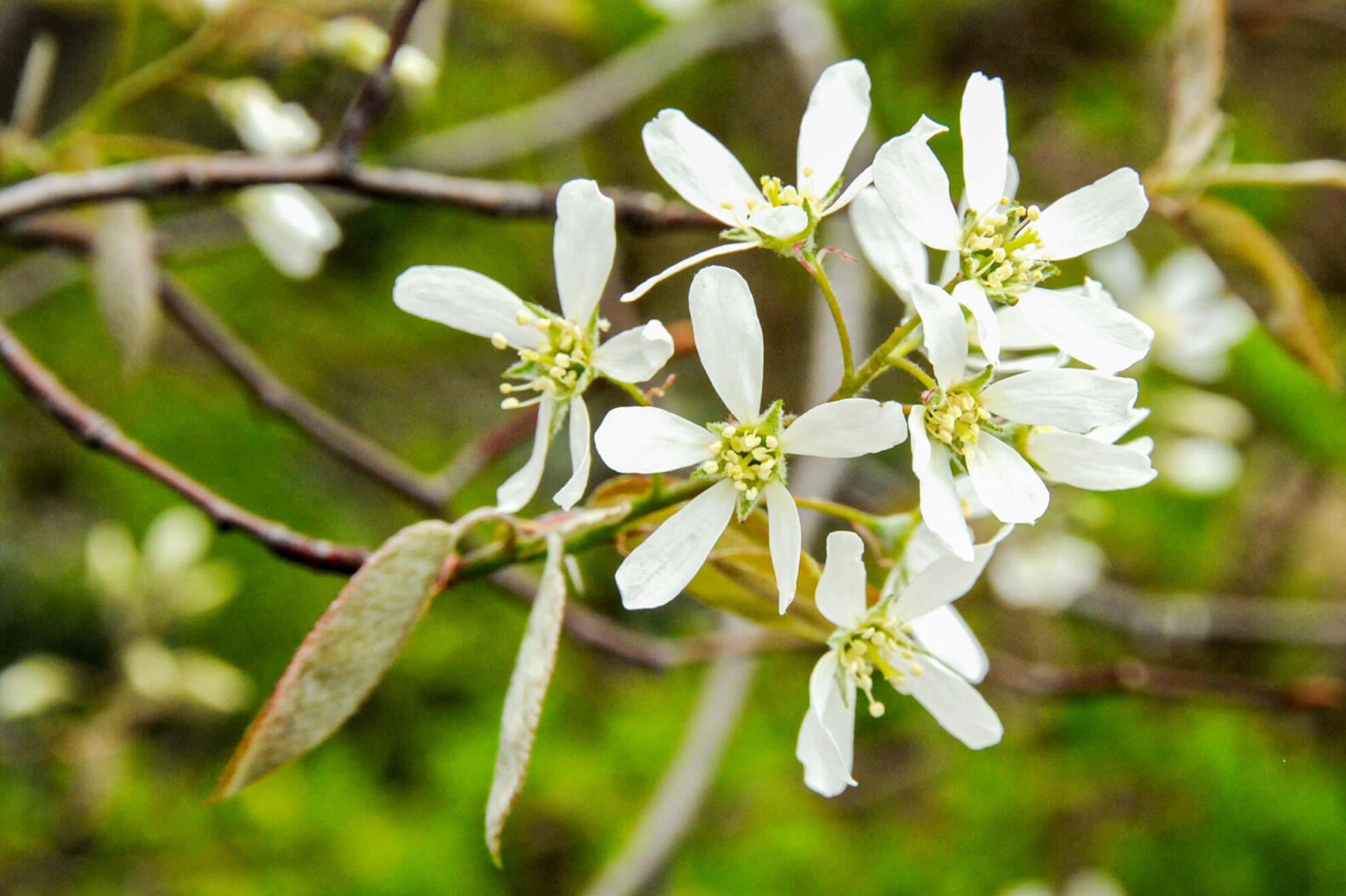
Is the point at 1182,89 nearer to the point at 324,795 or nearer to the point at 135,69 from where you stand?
the point at 324,795

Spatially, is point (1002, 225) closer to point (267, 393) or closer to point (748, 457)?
point (748, 457)

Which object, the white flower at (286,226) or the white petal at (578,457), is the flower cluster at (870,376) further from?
the white flower at (286,226)

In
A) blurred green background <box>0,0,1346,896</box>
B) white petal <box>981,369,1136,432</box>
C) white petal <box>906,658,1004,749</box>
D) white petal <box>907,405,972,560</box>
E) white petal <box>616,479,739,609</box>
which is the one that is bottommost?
blurred green background <box>0,0,1346,896</box>

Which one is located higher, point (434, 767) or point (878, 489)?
point (878, 489)

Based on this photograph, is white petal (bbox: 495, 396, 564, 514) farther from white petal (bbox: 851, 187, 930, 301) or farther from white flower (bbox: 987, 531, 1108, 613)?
white flower (bbox: 987, 531, 1108, 613)

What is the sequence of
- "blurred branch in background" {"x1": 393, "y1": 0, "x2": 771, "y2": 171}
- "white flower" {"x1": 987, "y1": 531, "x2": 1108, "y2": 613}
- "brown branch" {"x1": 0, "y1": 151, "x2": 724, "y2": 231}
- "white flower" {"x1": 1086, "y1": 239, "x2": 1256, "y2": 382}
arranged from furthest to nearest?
1. "white flower" {"x1": 987, "y1": 531, "x2": 1108, "y2": 613}
2. "blurred branch in background" {"x1": 393, "y1": 0, "x2": 771, "y2": 171}
3. "white flower" {"x1": 1086, "y1": 239, "x2": 1256, "y2": 382}
4. "brown branch" {"x1": 0, "y1": 151, "x2": 724, "y2": 231}

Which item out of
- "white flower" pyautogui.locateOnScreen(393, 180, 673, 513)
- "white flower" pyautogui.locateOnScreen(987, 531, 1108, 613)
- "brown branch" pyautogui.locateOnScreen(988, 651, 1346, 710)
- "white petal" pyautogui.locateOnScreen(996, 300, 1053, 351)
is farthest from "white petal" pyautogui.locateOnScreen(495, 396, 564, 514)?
"white flower" pyautogui.locateOnScreen(987, 531, 1108, 613)

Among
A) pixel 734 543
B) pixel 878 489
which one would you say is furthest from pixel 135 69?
pixel 734 543
